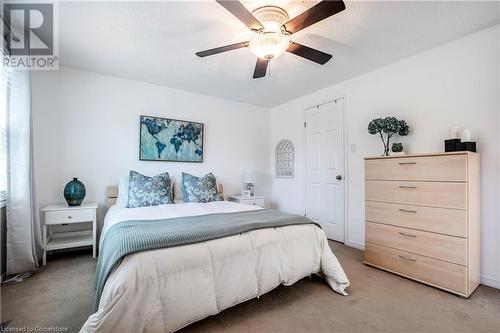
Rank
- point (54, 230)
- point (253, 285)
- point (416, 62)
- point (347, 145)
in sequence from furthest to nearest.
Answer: point (347, 145)
point (54, 230)
point (416, 62)
point (253, 285)

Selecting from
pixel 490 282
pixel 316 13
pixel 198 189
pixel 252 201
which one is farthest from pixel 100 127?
pixel 490 282

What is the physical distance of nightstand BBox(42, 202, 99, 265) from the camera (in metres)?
2.45

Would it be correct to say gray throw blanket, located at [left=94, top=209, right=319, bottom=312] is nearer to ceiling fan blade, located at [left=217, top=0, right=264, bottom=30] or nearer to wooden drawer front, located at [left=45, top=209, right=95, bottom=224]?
wooden drawer front, located at [left=45, top=209, right=95, bottom=224]

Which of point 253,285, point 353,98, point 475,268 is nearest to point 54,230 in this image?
point 253,285

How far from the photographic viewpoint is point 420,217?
211cm

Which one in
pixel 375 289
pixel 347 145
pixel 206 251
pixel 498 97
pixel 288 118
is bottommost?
pixel 375 289

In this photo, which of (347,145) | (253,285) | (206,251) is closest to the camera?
(206,251)

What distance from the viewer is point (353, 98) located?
3.19 meters

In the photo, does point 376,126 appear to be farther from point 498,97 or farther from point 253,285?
point 253,285

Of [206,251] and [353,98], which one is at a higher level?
[353,98]

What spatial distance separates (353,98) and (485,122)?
4.63ft

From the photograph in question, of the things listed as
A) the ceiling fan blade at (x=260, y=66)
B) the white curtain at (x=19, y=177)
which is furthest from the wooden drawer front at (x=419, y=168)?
the white curtain at (x=19, y=177)

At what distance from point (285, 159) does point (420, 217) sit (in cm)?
251

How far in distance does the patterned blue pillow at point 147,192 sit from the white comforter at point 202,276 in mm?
669
